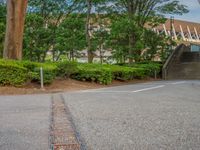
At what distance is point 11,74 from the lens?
15359 millimetres

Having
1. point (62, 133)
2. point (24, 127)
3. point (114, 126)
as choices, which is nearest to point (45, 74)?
point (24, 127)

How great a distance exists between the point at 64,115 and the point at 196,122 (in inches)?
103

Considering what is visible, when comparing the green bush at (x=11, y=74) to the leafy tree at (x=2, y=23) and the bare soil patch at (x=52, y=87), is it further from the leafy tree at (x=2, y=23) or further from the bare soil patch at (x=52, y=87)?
the leafy tree at (x=2, y=23)

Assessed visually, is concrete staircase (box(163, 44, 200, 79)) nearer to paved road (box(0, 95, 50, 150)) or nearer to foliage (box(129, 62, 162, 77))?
foliage (box(129, 62, 162, 77))

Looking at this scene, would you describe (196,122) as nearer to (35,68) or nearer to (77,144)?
(77,144)

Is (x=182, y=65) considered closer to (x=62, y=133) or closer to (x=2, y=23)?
(x=2, y=23)

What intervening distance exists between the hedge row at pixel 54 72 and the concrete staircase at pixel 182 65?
9.50 meters

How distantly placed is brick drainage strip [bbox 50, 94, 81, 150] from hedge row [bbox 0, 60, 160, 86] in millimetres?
7259

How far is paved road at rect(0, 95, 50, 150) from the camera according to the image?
209 inches

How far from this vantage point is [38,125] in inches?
266

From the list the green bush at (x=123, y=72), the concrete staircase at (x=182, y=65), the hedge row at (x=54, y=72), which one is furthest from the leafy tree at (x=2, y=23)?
the concrete staircase at (x=182, y=65)

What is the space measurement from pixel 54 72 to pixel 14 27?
2693 mm

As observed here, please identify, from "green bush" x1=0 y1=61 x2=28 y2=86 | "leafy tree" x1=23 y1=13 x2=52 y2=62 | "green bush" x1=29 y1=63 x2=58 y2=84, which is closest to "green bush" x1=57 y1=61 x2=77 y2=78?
"green bush" x1=29 y1=63 x2=58 y2=84

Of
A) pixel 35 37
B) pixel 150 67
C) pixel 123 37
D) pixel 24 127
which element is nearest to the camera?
pixel 24 127
